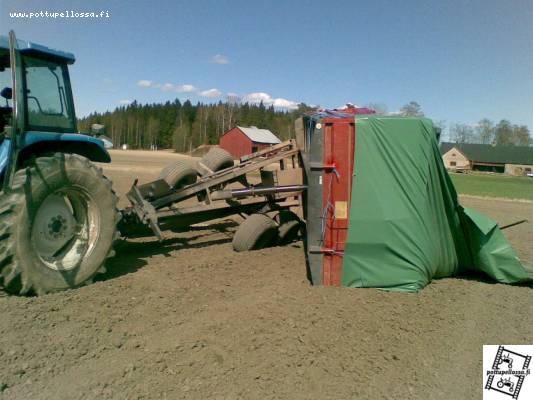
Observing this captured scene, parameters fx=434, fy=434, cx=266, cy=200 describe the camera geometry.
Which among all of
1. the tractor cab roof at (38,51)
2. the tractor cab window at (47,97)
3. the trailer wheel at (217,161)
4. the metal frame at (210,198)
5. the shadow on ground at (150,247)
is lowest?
the shadow on ground at (150,247)

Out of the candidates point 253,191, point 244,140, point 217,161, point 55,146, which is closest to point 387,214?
point 253,191

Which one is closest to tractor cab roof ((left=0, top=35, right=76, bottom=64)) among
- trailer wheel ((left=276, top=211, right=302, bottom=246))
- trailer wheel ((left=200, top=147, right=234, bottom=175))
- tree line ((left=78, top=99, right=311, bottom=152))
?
trailer wheel ((left=200, top=147, right=234, bottom=175))

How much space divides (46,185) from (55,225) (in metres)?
0.51

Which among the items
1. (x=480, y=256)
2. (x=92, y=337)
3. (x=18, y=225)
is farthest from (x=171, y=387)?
(x=480, y=256)

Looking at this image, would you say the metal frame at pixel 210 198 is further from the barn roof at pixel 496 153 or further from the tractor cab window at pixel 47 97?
the barn roof at pixel 496 153

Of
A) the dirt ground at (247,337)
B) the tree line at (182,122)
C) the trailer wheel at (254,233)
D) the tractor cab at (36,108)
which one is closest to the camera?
the dirt ground at (247,337)

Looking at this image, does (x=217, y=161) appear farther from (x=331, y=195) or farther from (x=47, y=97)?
(x=47, y=97)

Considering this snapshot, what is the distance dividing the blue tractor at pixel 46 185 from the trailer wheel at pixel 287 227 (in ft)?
10.2

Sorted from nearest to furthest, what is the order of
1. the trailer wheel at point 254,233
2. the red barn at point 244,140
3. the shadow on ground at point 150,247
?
the shadow on ground at point 150,247, the trailer wheel at point 254,233, the red barn at point 244,140

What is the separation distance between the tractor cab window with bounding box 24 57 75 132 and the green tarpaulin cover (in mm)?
3593

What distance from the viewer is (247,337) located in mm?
3775

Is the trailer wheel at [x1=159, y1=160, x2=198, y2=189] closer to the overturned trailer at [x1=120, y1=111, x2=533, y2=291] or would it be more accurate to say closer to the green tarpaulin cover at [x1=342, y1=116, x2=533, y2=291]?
the overturned trailer at [x1=120, y1=111, x2=533, y2=291]

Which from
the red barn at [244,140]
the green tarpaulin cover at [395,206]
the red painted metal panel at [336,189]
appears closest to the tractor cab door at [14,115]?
the red painted metal panel at [336,189]

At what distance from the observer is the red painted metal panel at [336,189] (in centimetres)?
543
